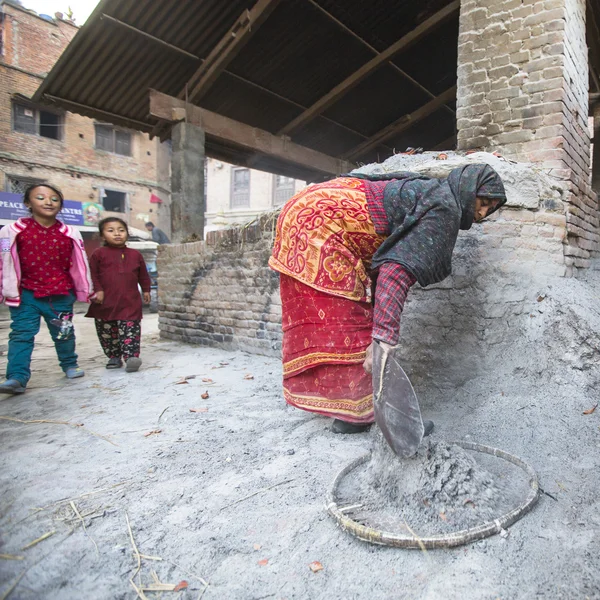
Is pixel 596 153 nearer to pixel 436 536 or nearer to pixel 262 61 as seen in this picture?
pixel 262 61

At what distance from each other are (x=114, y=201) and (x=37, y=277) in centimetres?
1612

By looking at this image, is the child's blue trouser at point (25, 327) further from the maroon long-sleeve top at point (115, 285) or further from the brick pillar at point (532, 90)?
the brick pillar at point (532, 90)

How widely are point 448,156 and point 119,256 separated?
3.05 m

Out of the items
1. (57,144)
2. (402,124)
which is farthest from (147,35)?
(57,144)

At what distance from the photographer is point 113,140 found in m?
17.2

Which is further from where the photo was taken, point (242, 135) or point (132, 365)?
point (242, 135)

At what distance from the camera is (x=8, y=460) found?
190 cm

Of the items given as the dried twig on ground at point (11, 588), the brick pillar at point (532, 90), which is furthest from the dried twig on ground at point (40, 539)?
the brick pillar at point (532, 90)

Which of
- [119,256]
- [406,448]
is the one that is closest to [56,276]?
[119,256]

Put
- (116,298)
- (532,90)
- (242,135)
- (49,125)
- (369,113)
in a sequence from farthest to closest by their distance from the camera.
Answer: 1. (49,125)
2. (369,113)
3. (242,135)
4. (116,298)
5. (532,90)

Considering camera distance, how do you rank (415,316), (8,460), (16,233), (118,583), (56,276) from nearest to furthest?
(118,583), (8,460), (415,316), (16,233), (56,276)

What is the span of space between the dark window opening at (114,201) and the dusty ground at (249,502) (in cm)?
1637

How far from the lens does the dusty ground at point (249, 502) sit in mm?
1104

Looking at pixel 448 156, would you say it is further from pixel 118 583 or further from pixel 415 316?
pixel 118 583
